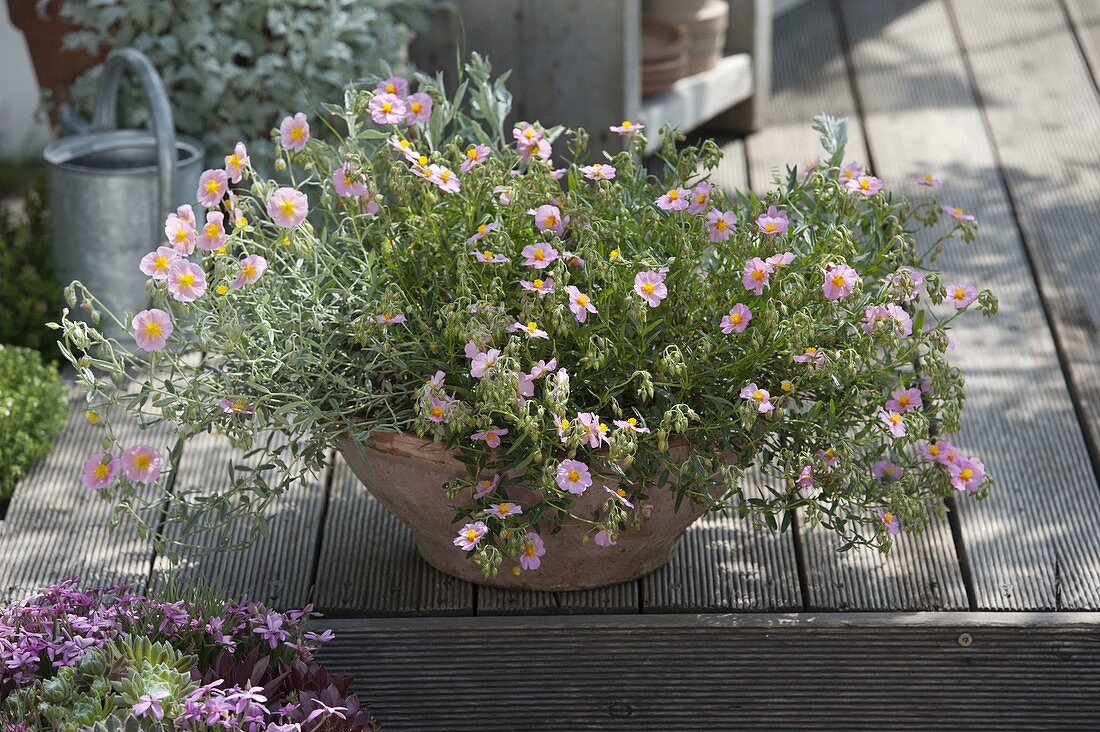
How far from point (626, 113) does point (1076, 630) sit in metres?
1.81

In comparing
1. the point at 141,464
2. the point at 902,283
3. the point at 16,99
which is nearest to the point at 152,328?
the point at 141,464

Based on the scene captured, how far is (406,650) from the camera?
74.4 inches

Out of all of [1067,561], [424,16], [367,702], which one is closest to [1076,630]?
[1067,561]

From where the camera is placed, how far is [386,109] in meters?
1.79

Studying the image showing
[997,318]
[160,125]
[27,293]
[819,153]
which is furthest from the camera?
[819,153]

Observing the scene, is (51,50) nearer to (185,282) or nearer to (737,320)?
(185,282)

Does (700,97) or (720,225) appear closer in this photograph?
(720,225)

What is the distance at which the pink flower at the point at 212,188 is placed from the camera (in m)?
1.70

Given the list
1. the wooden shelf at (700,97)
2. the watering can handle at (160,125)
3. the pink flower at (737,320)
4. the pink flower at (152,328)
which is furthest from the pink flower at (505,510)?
the wooden shelf at (700,97)

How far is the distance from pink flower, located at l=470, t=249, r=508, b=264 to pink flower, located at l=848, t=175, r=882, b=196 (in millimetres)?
509

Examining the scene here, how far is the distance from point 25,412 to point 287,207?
88cm

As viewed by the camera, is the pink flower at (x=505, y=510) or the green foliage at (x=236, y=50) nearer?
the pink flower at (x=505, y=510)

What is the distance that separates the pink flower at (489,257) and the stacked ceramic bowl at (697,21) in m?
1.97

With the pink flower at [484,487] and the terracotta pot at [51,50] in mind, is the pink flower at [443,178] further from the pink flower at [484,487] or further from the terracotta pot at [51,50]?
the terracotta pot at [51,50]
